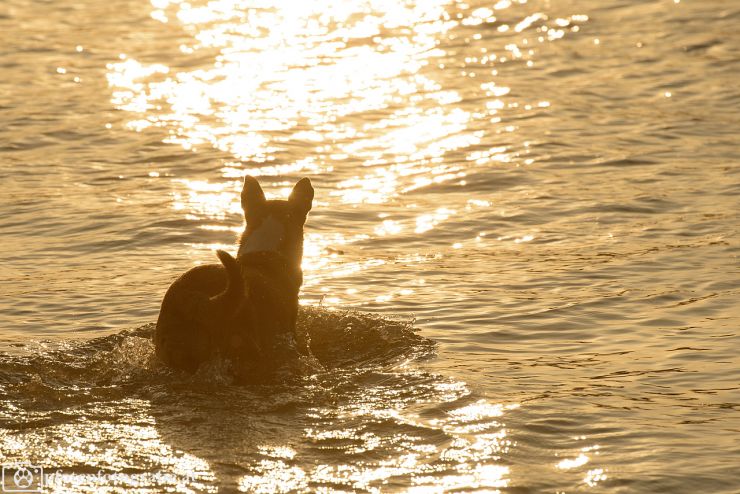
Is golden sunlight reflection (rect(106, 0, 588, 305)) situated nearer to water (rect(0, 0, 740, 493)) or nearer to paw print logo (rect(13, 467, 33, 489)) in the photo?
water (rect(0, 0, 740, 493))

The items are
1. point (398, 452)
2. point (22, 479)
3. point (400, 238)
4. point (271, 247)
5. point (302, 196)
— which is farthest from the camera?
point (400, 238)

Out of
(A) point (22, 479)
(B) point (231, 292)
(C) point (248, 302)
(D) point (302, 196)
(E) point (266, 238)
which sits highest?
(D) point (302, 196)

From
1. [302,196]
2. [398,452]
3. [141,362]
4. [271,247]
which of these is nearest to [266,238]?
[271,247]

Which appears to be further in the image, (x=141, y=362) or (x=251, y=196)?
(x=251, y=196)

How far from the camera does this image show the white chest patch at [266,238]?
36.0 feet

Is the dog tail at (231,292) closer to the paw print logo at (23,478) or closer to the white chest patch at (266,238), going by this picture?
the white chest patch at (266,238)

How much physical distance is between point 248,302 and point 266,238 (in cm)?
87

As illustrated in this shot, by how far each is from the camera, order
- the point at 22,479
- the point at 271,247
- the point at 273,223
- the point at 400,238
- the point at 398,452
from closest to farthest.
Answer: the point at 22,479, the point at 398,452, the point at 271,247, the point at 273,223, the point at 400,238

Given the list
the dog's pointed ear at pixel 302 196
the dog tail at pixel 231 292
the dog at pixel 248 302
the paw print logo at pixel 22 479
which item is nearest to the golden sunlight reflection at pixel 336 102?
the dog's pointed ear at pixel 302 196

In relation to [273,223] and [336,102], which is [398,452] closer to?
[273,223]

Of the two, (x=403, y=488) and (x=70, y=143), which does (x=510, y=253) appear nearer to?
(x=403, y=488)

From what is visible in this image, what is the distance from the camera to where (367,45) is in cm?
2791

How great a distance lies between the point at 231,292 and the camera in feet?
32.4

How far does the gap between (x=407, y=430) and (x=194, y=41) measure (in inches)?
830
